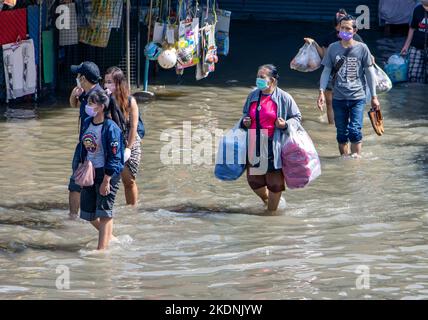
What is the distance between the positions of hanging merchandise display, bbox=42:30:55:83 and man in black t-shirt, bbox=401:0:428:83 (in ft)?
18.2

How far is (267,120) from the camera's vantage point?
35.4 ft

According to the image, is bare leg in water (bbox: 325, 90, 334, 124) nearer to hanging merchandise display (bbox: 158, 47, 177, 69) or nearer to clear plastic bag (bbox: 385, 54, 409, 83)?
hanging merchandise display (bbox: 158, 47, 177, 69)

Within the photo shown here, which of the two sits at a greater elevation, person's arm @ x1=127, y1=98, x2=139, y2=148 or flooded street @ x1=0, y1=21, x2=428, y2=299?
person's arm @ x1=127, y1=98, x2=139, y2=148

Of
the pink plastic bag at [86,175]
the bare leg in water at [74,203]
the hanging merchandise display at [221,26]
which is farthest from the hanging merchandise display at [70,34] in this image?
the pink plastic bag at [86,175]

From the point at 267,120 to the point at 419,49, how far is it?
327 inches

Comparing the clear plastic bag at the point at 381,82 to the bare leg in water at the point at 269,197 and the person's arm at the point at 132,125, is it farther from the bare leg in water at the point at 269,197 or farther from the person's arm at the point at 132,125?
the person's arm at the point at 132,125

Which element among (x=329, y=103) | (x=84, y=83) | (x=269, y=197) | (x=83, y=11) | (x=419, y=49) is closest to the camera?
(x=84, y=83)

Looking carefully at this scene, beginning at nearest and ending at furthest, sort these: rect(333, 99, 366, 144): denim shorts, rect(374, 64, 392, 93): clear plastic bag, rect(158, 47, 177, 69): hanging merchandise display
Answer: rect(333, 99, 366, 144): denim shorts, rect(374, 64, 392, 93): clear plastic bag, rect(158, 47, 177, 69): hanging merchandise display

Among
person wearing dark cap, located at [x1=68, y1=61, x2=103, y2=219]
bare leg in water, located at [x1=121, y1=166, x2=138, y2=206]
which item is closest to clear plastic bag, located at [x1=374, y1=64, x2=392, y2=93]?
bare leg in water, located at [x1=121, y1=166, x2=138, y2=206]

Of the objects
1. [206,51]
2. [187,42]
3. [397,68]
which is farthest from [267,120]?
[397,68]

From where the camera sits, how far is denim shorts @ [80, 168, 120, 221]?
966 cm

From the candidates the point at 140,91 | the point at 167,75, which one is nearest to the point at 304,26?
the point at 167,75

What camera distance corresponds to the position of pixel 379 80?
1407cm

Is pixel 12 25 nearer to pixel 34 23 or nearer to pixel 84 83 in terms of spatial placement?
pixel 34 23
